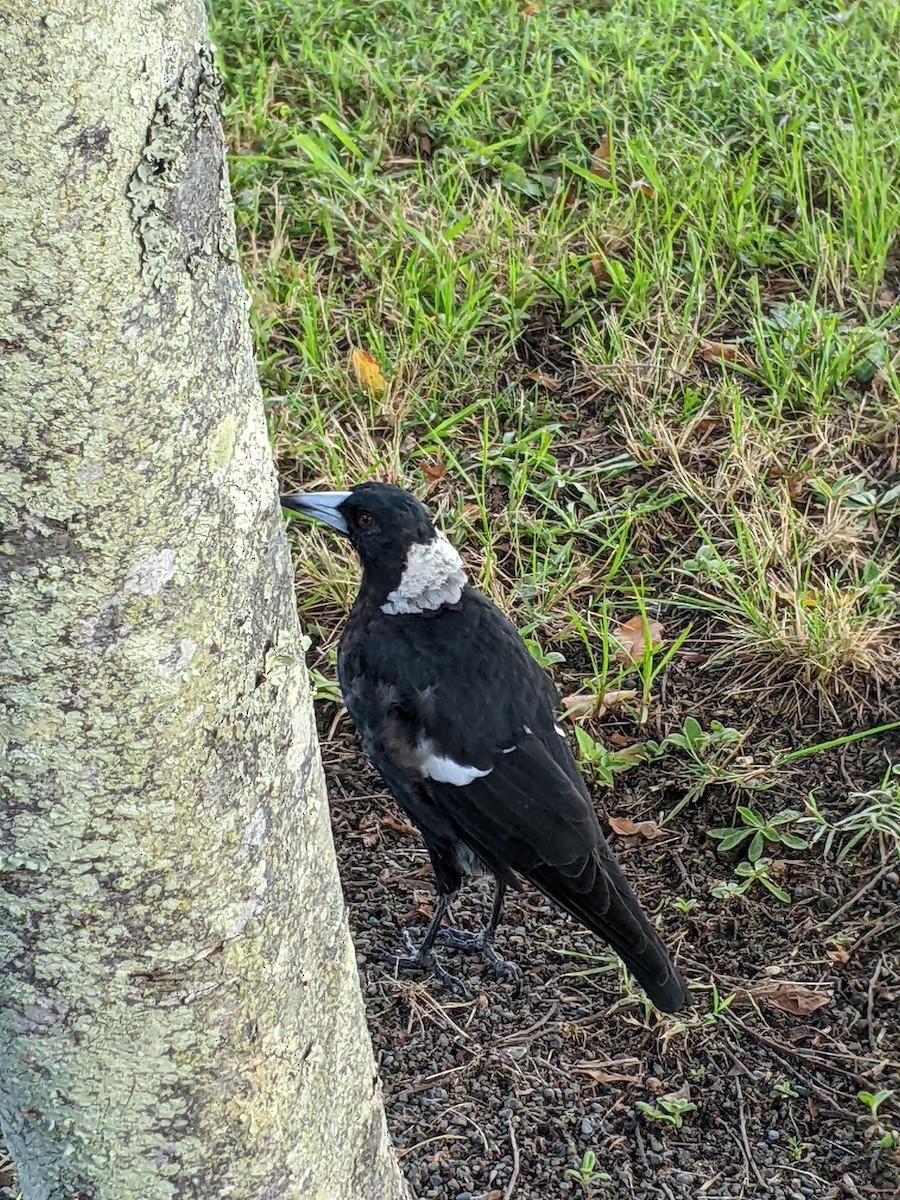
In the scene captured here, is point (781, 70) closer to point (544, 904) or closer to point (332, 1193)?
point (544, 904)

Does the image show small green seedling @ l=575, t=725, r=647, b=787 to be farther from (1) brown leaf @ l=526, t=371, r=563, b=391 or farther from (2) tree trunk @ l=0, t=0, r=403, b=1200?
(2) tree trunk @ l=0, t=0, r=403, b=1200

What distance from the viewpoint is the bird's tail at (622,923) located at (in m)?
2.42

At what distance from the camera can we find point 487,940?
2.72 meters

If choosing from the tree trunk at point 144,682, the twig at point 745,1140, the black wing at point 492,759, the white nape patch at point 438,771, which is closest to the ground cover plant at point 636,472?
the twig at point 745,1140

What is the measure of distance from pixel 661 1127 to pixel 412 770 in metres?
0.79

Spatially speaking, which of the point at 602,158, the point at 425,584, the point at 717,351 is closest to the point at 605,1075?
the point at 425,584

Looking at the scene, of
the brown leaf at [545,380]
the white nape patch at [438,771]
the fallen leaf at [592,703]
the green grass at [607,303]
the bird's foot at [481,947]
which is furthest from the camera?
the brown leaf at [545,380]

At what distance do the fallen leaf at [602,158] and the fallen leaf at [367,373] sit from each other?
1151 millimetres

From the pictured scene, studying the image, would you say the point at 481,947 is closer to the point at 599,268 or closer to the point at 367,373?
the point at 367,373

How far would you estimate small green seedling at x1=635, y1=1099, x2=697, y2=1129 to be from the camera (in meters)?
2.35

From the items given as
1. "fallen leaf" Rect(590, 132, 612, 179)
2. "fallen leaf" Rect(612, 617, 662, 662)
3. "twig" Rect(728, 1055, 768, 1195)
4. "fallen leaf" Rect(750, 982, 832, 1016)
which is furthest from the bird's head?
"fallen leaf" Rect(590, 132, 612, 179)

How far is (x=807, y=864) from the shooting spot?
2795 millimetres

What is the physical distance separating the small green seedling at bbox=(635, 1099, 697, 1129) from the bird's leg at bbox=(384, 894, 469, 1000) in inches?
17.2

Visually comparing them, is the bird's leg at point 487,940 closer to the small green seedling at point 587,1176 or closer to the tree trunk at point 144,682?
the small green seedling at point 587,1176
